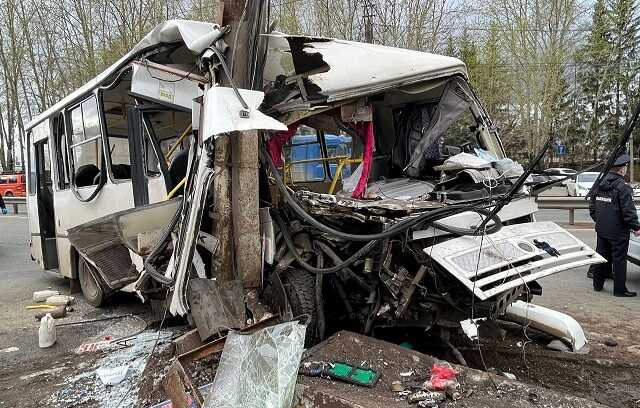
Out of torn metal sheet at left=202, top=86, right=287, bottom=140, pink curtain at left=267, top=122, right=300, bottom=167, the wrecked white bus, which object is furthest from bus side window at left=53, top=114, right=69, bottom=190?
torn metal sheet at left=202, top=86, right=287, bottom=140

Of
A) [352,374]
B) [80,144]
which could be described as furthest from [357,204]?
[80,144]

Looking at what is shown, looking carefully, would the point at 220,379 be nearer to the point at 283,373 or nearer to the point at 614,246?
the point at 283,373

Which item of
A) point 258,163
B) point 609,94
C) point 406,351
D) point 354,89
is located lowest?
point 406,351

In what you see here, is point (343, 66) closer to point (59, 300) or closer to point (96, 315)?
point (96, 315)

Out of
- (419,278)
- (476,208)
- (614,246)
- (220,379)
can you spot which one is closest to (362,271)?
(419,278)

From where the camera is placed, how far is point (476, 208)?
11.8ft

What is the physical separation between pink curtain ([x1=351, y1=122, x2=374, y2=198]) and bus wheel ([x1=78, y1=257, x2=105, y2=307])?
3.56m

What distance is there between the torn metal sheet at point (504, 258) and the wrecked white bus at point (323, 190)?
1 centimetres

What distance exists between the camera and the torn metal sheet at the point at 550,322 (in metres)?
4.34

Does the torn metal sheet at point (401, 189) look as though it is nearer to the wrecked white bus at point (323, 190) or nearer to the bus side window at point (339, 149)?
the wrecked white bus at point (323, 190)

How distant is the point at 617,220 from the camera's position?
6309mm

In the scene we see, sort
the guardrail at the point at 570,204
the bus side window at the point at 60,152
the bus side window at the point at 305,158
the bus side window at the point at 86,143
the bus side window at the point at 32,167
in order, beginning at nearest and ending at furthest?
the bus side window at the point at 305,158 < the bus side window at the point at 86,143 < the bus side window at the point at 60,152 < the bus side window at the point at 32,167 < the guardrail at the point at 570,204

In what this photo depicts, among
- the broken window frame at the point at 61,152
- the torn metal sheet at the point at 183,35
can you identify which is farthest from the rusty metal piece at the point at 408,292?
the broken window frame at the point at 61,152

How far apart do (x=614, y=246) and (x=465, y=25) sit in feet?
64.8
